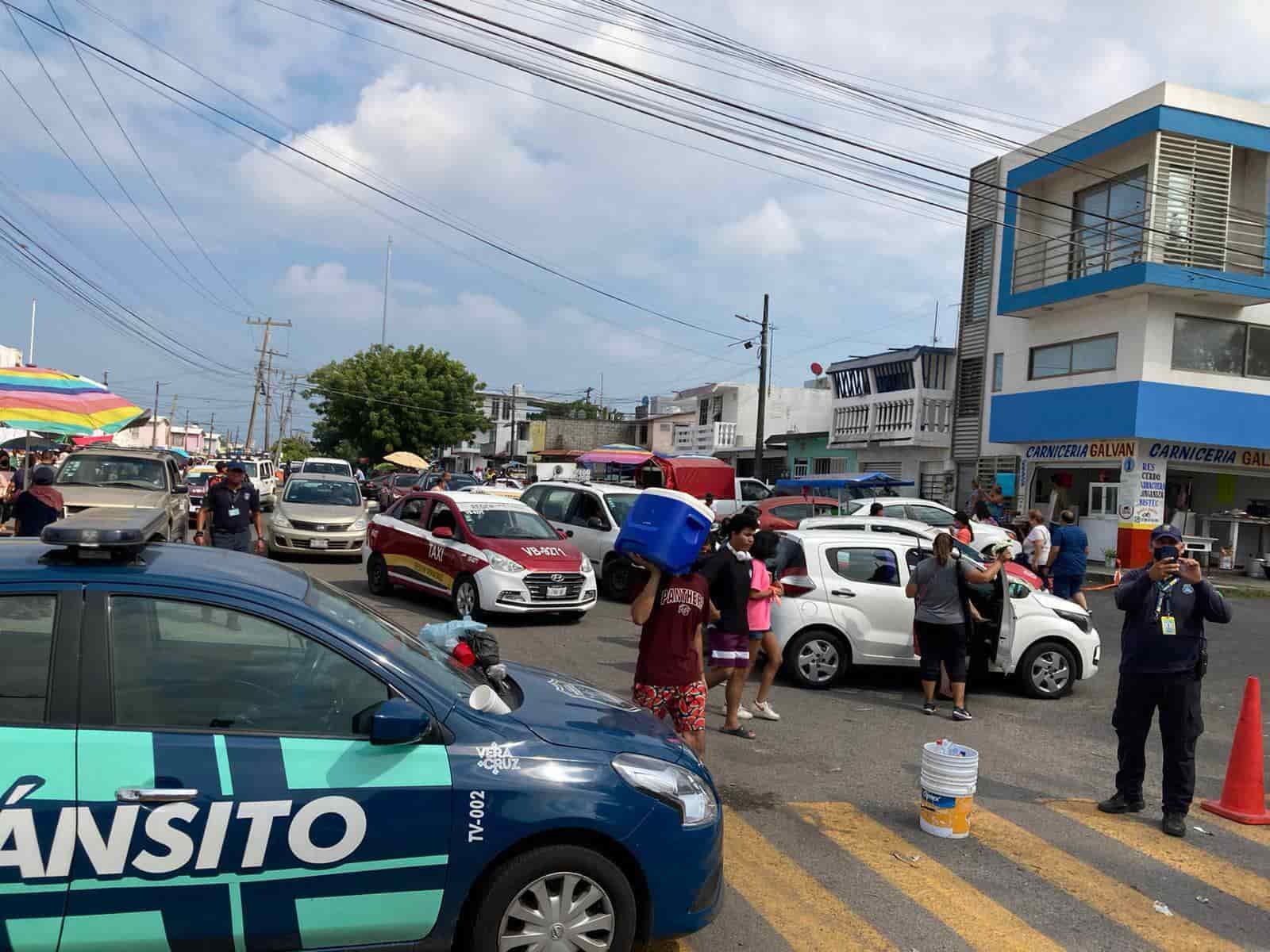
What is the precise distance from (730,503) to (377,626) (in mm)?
20279

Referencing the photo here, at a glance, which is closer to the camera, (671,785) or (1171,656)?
(671,785)

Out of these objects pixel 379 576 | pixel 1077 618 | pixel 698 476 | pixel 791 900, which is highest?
pixel 698 476

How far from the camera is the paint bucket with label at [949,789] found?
216 inches

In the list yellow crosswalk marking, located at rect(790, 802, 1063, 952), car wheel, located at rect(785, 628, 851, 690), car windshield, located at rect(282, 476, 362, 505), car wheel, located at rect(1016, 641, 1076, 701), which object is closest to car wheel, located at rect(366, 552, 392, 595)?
car windshield, located at rect(282, 476, 362, 505)

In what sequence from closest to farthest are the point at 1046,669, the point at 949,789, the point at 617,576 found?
the point at 949,789 < the point at 1046,669 < the point at 617,576

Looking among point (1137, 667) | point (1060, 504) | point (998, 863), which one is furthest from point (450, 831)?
point (1060, 504)

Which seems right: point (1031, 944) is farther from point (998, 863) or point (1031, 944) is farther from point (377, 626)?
point (377, 626)

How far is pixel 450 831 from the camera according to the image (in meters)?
3.28

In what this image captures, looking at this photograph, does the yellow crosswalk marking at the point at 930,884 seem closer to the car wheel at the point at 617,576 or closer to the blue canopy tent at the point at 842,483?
the car wheel at the point at 617,576

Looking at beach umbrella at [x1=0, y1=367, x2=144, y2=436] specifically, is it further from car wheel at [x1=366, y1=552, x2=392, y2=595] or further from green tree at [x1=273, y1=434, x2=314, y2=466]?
green tree at [x1=273, y1=434, x2=314, y2=466]

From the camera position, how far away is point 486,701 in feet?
11.9

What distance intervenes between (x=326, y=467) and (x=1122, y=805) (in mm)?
28416

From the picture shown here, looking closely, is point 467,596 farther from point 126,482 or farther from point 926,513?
point 926,513

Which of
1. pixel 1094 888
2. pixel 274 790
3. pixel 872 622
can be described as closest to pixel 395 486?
pixel 872 622
